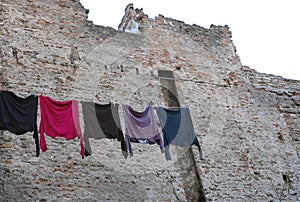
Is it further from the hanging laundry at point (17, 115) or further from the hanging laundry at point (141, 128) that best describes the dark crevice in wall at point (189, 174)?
the hanging laundry at point (17, 115)

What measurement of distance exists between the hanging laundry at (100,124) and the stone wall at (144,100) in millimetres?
902

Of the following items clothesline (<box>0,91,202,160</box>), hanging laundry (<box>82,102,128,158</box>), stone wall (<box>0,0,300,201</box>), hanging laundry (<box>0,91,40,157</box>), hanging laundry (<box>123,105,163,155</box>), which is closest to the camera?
hanging laundry (<box>0,91,40,157</box>)

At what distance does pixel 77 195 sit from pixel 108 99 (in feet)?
8.46

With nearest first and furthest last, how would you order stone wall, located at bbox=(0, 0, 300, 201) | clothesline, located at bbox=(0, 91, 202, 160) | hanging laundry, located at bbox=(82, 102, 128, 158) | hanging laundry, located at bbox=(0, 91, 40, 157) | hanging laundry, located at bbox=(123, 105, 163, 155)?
hanging laundry, located at bbox=(0, 91, 40, 157) < clothesline, located at bbox=(0, 91, 202, 160) < hanging laundry, located at bbox=(82, 102, 128, 158) < hanging laundry, located at bbox=(123, 105, 163, 155) < stone wall, located at bbox=(0, 0, 300, 201)

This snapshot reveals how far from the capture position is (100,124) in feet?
26.9

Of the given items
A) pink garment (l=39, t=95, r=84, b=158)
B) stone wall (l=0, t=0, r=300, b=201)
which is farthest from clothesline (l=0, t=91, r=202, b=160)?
stone wall (l=0, t=0, r=300, b=201)

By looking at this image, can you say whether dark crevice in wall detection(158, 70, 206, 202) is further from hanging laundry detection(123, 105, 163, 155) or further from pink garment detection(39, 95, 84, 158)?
pink garment detection(39, 95, 84, 158)

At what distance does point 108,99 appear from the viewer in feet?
32.8

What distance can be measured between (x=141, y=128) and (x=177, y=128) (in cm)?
104

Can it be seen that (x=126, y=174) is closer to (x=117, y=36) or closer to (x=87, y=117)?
(x=87, y=117)

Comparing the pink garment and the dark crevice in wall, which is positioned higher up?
the pink garment

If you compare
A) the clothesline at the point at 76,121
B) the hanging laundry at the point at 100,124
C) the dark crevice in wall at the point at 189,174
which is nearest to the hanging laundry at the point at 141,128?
the clothesline at the point at 76,121

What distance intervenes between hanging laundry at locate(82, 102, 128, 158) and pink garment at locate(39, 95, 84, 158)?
21 centimetres

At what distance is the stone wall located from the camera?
847 centimetres
